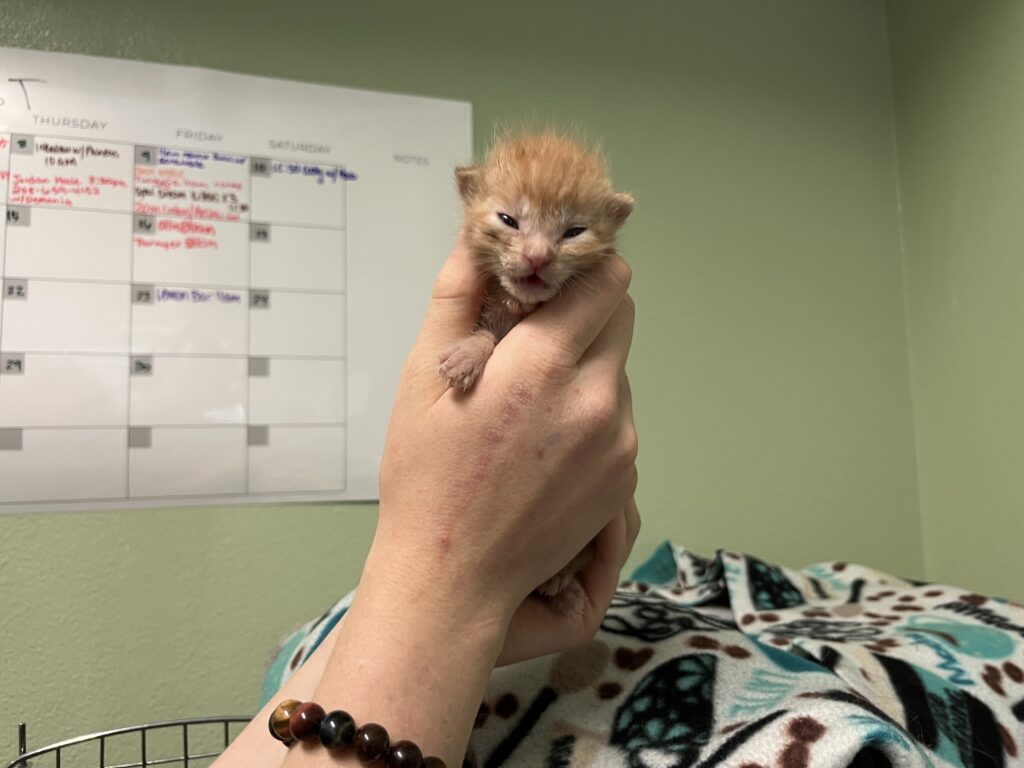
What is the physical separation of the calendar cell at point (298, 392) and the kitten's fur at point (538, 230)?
2.06 ft

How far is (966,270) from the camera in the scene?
4.94 ft

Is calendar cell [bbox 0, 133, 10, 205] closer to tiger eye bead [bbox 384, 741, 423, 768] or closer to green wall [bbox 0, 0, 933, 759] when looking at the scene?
green wall [bbox 0, 0, 933, 759]

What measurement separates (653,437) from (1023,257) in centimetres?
83

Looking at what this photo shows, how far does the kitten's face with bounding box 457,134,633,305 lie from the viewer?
0.78 meters

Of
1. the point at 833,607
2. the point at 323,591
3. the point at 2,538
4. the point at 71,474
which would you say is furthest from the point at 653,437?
the point at 2,538

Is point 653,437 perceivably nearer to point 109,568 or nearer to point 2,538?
point 109,568

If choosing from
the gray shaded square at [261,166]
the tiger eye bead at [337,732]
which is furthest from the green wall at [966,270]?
the gray shaded square at [261,166]

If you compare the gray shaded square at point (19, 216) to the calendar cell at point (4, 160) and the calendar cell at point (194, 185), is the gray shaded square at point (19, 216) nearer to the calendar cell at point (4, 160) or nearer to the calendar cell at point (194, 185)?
the calendar cell at point (4, 160)

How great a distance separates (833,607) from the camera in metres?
1.26

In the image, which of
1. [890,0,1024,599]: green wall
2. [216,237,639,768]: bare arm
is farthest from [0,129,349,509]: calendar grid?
[890,0,1024,599]: green wall

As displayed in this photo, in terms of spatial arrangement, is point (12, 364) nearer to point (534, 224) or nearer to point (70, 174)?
point (70, 174)

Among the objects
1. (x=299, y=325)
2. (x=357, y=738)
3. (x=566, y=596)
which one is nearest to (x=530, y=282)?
(x=566, y=596)

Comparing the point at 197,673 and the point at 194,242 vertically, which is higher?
the point at 194,242

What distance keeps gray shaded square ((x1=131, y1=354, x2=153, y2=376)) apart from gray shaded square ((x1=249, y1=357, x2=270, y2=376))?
0.18 meters
